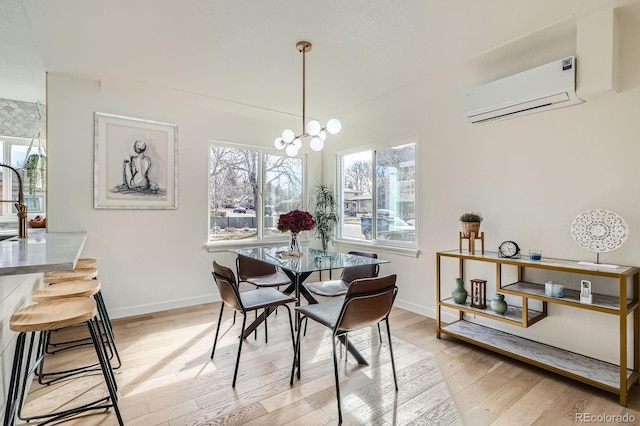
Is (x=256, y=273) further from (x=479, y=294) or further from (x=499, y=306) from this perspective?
(x=499, y=306)

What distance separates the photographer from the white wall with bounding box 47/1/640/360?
7.86ft

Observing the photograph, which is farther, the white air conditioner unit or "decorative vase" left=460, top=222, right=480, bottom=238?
"decorative vase" left=460, top=222, right=480, bottom=238

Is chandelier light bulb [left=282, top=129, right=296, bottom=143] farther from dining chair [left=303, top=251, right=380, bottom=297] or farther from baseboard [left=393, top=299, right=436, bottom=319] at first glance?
baseboard [left=393, top=299, right=436, bottom=319]

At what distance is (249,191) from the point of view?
15.1 feet

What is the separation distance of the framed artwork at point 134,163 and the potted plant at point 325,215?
6.89 feet

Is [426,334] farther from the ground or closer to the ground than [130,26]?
closer to the ground

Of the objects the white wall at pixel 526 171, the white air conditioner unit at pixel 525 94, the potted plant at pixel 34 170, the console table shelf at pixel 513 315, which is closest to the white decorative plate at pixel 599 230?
the white wall at pixel 526 171

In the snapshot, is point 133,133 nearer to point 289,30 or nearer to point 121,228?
point 121,228

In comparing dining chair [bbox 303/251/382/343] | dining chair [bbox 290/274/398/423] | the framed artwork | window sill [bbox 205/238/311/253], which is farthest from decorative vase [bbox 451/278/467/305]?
the framed artwork

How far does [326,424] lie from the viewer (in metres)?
1.82

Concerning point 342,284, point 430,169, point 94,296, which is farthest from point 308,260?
point 430,169

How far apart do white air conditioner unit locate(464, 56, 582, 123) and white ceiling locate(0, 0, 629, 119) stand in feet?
1.06

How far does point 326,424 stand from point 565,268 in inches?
76.6

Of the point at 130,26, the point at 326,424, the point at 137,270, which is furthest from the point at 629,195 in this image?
the point at 137,270
